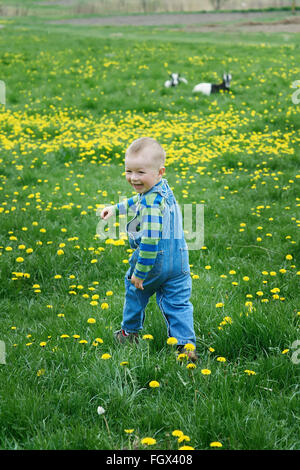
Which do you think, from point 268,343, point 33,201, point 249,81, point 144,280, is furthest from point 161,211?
point 249,81

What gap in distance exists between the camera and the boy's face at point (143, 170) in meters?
2.73

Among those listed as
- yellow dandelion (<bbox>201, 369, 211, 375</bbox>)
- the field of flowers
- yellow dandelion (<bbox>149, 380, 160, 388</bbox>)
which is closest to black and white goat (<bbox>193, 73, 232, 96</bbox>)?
the field of flowers

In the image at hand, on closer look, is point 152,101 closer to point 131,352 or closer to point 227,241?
point 227,241

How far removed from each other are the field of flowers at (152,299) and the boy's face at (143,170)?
101 cm

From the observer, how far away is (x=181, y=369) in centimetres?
270

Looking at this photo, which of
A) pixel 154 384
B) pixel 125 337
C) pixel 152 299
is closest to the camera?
pixel 154 384

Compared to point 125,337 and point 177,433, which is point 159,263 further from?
point 177,433

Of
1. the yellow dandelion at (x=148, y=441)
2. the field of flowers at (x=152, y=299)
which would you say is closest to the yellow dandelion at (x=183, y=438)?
the field of flowers at (x=152, y=299)

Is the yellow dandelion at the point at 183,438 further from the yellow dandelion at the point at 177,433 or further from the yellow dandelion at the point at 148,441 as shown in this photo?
the yellow dandelion at the point at 148,441

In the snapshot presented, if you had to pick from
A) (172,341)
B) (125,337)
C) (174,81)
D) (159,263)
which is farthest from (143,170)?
(174,81)

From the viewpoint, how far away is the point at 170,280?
3.02m

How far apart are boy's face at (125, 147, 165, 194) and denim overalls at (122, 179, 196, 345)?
0.08m

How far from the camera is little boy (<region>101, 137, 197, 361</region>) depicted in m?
2.76

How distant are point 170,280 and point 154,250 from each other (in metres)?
0.33
